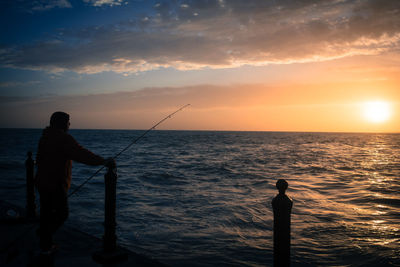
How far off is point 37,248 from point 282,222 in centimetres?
356

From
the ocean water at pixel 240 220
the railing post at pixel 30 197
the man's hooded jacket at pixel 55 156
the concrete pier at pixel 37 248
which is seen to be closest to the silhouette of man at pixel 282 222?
the concrete pier at pixel 37 248

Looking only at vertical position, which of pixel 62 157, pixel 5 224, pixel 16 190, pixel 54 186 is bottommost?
pixel 16 190

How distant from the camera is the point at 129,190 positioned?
1146cm

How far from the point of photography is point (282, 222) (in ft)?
9.34

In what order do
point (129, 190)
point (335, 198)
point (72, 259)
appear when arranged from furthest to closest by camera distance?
point (129, 190) < point (335, 198) < point (72, 259)

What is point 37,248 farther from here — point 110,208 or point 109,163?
point 109,163

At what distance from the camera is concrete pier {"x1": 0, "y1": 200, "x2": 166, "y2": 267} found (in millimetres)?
3445

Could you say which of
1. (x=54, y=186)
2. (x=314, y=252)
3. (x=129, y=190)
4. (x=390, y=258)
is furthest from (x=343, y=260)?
(x=129, y=190)

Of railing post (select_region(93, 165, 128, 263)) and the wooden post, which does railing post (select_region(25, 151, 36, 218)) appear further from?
the wooden post

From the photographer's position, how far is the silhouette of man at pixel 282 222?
2.83 meters

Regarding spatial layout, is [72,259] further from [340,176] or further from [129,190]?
[340,176]

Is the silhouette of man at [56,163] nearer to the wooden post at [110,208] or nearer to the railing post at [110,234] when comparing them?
the wooden post at [110,208]

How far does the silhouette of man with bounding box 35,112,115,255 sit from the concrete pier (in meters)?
0.49

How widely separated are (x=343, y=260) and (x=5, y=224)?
6.53 m
